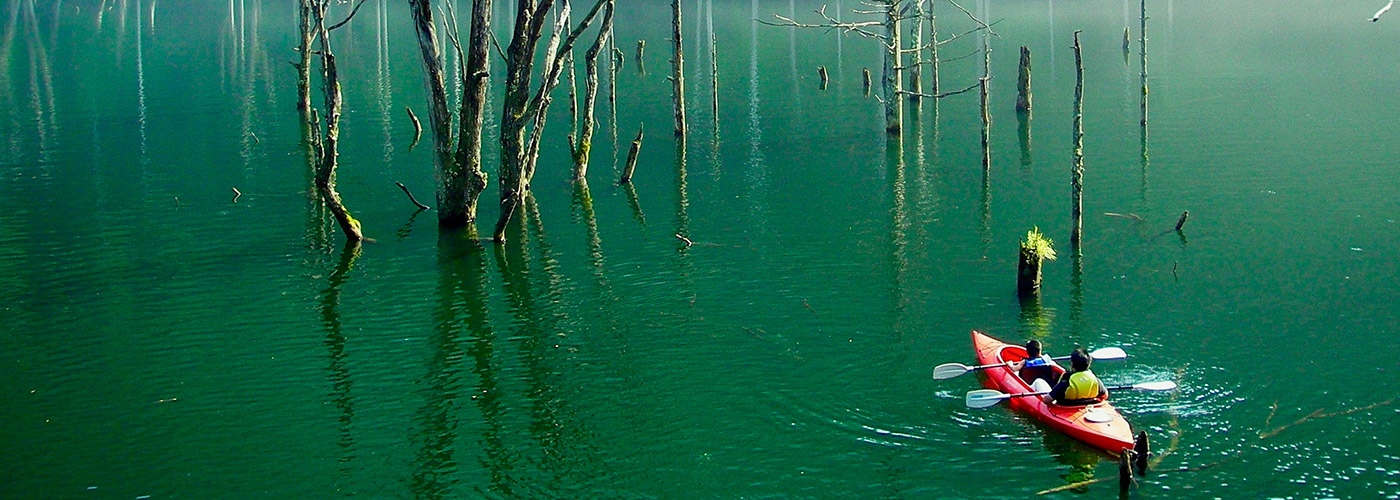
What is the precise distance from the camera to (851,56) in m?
58.4

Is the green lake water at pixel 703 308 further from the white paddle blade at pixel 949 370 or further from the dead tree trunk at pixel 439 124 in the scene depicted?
the dead tree trunk at pixel 439 124

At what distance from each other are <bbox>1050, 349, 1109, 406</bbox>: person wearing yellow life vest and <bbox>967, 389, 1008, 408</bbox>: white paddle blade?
0.58m

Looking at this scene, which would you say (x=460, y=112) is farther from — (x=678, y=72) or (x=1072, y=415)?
(x=1072, y=415)

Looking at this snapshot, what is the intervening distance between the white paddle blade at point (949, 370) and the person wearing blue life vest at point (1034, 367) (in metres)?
0.61

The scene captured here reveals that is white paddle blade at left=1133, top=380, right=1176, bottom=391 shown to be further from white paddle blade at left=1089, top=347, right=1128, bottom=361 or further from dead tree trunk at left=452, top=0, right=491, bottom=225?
dead tree trunk at left=452, top=0, right=491, bottom=225

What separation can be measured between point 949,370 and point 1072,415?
5.86 ft

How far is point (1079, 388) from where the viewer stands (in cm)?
1339

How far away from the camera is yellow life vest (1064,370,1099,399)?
13.4 meters

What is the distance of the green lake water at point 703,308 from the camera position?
1306cm

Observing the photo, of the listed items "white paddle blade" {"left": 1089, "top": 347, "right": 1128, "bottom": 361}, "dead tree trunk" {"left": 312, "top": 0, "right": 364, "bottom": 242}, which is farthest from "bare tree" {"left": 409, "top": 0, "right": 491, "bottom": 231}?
"white paddle blade" {"left": 1089, "top": 347, "right": 1128, "bottom": 361}

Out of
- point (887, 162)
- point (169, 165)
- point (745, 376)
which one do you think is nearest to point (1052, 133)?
point (887, 162)

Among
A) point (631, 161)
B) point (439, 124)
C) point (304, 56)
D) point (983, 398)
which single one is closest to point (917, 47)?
point (631, 161)

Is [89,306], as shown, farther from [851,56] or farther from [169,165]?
[851,56]

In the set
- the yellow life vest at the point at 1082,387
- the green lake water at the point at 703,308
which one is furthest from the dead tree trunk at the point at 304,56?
the yellow life vest at the point at 1082,387
